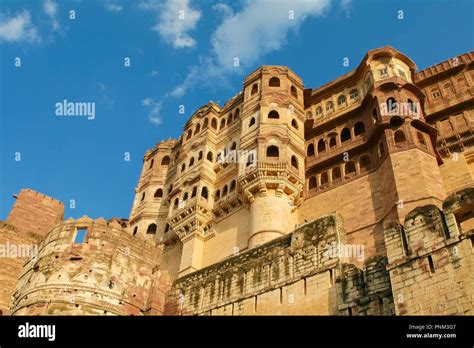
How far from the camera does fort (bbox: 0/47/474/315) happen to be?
1266 centimetres

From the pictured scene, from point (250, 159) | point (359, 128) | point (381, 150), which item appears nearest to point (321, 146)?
point (359, 128)

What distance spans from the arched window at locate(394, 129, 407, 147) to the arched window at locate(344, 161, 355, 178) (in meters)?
3.14

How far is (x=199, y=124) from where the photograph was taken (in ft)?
121

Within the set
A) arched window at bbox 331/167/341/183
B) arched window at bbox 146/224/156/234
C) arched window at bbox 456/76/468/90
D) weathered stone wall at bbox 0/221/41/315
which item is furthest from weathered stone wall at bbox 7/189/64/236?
arched window at bbox 456/76/468/90

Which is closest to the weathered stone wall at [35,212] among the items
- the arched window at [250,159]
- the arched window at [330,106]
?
the arched window at [250,159]

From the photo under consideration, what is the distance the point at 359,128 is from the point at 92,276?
17162 mm

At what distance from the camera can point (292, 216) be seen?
28.7 meters

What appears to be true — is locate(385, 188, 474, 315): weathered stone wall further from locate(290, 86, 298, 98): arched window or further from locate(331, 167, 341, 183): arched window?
locate(290, 86, 298, 98): arched window

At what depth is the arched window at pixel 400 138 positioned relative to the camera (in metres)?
25.9

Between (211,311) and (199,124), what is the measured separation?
2102 centimetres

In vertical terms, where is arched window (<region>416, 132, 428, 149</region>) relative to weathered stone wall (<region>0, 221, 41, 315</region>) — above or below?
above

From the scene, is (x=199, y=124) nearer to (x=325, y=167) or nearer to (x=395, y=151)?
(x=325, y=167)
